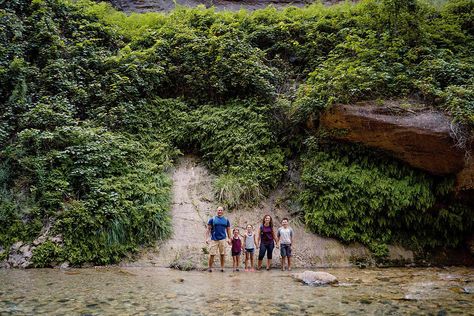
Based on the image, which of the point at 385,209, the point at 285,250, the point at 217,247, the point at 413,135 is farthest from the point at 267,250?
the point at 413,135

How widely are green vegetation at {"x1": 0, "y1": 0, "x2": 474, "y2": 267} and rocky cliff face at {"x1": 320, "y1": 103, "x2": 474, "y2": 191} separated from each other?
397 mm

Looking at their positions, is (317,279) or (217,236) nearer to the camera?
(317,279)

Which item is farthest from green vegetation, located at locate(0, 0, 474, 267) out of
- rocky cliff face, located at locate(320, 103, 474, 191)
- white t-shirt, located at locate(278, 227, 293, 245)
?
white t-shirt, located at locate(278, 227, 293, 245)

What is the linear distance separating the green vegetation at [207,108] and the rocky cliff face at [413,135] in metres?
0.40

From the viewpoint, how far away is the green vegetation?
11.3 meters

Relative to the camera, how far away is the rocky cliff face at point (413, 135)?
11102 millimetres

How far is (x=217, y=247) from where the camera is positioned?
10438mm

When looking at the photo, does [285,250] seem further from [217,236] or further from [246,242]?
[217,236]

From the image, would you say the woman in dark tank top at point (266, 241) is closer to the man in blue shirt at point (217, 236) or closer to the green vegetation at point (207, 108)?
the man in blue shirt at point (217, 236)

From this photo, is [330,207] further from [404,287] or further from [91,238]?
[91,238]

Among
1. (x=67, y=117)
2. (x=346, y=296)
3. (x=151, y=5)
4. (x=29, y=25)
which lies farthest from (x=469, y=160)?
(x=151, y=5)

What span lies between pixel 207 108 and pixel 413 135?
23.8 ft

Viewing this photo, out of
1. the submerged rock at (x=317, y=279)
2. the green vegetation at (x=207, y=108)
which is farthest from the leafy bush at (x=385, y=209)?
the submerged rock at (x=317, y=279)

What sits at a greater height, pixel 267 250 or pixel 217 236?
pixel 217 236
